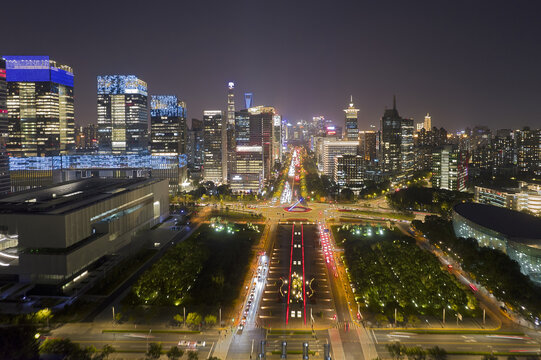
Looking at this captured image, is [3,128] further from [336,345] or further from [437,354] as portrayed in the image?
[437,354]

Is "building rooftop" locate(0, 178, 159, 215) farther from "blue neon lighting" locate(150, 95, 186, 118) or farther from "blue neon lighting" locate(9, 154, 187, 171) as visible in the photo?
"blue neon lighting" locate(150, 95, 186, 118)

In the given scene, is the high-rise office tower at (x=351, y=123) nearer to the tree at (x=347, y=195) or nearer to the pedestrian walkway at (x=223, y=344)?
the tree at (x=347, y=195)

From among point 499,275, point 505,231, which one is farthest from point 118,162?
point 499,275

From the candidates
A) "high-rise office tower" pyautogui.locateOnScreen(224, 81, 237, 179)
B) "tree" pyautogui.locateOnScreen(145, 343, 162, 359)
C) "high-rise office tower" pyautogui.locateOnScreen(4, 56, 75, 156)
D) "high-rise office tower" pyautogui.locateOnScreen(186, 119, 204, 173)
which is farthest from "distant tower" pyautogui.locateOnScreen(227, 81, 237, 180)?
"tree" pyautogui.locateOnScreen(145, 343, 162, 359)

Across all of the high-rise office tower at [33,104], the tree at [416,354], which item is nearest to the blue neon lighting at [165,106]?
the high-rise office tower at [33,104]

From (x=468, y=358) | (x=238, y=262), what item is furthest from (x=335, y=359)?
(x=238, y=262)

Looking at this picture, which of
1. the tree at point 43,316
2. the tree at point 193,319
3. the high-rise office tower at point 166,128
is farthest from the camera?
the high-rise office tower at point 166,128
